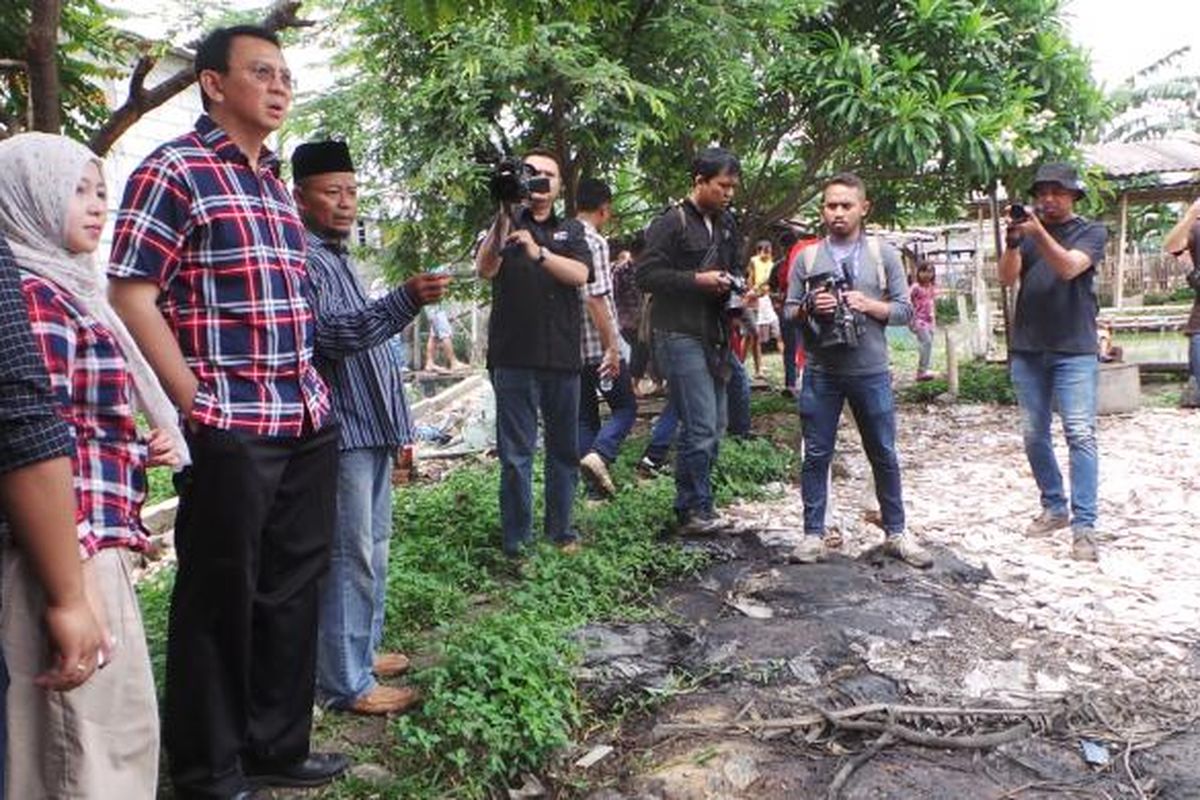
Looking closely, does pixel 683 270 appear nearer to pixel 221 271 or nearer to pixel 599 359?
pixel 599 359

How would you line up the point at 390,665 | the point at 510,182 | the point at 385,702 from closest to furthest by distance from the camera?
1. the point at 385,702
2. the point at 390,665
3. the point at 510,182

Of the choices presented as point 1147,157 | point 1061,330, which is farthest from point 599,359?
point 1147,157

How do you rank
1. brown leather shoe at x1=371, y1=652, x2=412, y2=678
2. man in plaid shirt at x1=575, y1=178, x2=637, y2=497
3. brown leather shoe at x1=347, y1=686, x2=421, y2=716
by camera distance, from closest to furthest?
1. brown leather shoe at x1=347, y1=686, x2=421, y2=716
2. brown leather shoe at x1=371, y1=652, x2=412, y2=678
3. man in plaid shirt at x1=575, y1=178, x2=637, y2=497

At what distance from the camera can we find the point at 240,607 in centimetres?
252

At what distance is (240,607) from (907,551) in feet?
10.4

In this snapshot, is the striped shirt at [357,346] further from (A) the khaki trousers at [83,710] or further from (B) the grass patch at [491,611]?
(A) the khaki trousers at [83,710]

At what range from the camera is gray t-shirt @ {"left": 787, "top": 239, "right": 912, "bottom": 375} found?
4.56m

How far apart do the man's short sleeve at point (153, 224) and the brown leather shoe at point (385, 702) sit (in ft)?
4.92

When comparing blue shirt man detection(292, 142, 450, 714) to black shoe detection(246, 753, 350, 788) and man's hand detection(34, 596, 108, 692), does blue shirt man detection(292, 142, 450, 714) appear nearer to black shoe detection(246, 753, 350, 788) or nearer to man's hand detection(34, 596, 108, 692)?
black shoe detection(246, 753, 350, 788)

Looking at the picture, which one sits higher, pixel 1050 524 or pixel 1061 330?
pixel 1061 330

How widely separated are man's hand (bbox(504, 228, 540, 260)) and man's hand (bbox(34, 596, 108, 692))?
2.68m

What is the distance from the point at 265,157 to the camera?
8.77 ft

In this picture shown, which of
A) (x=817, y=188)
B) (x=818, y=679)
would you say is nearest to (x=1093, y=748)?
(x=818, y=679)

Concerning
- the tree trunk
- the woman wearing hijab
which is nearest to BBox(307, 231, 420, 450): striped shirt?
the tree trunk
